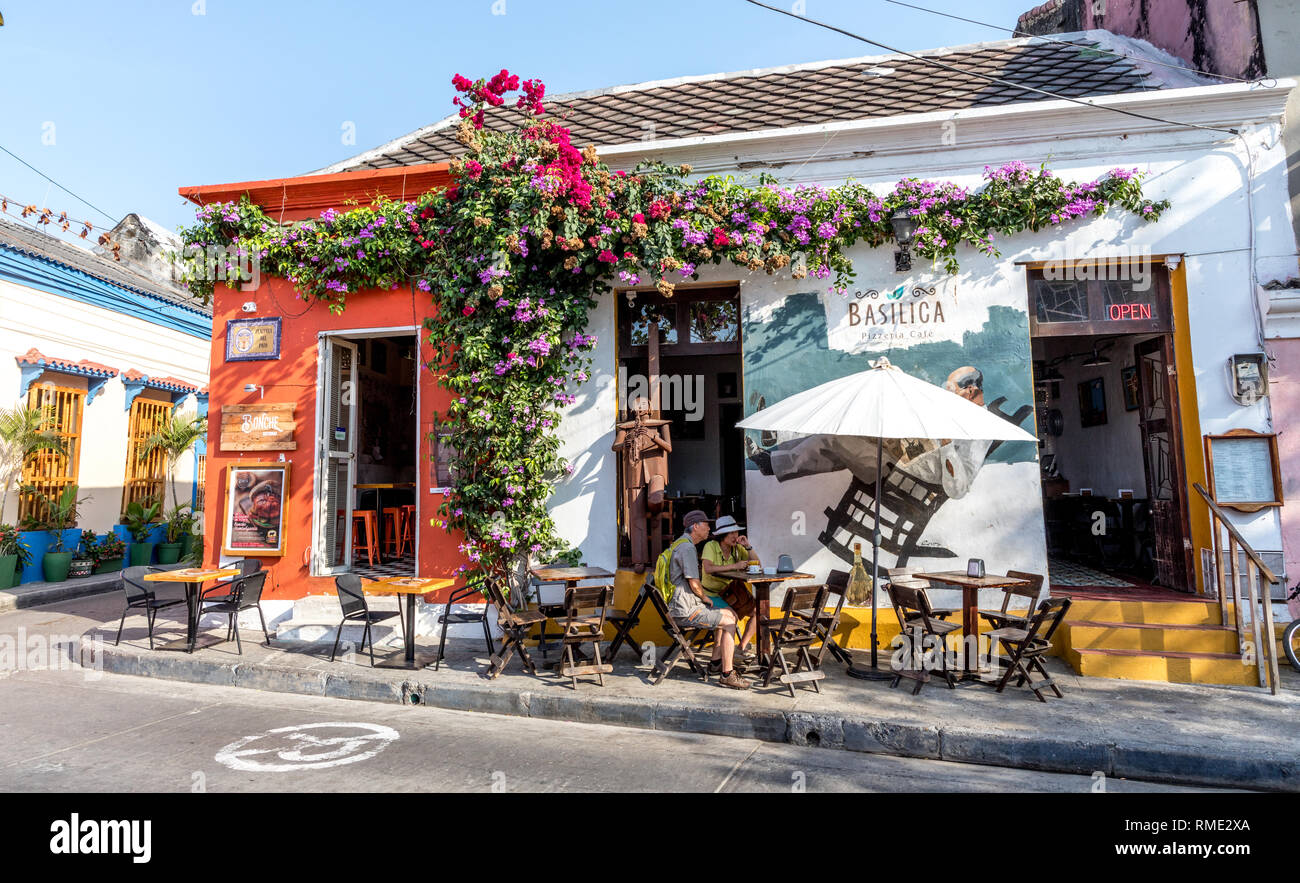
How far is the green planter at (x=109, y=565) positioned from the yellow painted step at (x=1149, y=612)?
624 inches

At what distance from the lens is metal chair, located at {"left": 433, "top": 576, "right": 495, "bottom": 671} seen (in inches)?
279

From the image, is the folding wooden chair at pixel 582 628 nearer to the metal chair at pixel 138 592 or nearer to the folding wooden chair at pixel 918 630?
the folding wooden chair at pixel 918 630

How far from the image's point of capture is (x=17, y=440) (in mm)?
11789

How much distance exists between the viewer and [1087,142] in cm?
780

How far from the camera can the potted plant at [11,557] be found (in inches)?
455

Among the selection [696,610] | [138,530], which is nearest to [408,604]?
[696,610]

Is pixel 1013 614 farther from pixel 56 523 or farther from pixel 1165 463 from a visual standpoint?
pixel 56 523

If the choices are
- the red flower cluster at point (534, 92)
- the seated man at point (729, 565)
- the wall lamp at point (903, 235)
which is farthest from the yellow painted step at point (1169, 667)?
the red flower cluster at point (534, 92)
